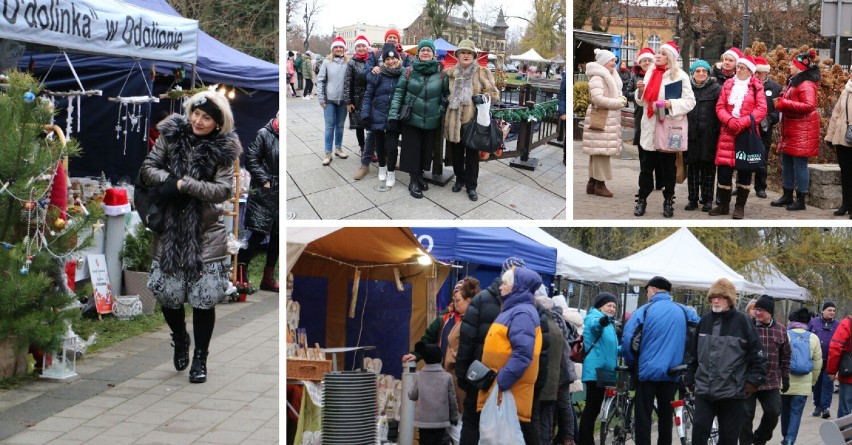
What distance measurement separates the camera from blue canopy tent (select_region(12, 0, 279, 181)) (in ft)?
41.9

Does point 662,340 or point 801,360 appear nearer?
point 662,340

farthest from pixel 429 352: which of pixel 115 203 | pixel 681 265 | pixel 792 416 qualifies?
pixel 681 265

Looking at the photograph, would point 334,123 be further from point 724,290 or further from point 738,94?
point 724,290

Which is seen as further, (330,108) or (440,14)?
(330,108)

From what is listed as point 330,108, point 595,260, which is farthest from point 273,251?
point 595,260

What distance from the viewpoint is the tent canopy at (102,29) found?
23.7ft

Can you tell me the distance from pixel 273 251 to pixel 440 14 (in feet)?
12.0

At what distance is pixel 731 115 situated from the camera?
8.70m

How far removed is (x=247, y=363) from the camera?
7.53 m

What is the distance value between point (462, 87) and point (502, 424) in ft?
11.9

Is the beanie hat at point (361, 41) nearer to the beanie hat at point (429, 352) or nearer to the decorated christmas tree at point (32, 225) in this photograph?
the decorated christmas tree at point (32, 225)

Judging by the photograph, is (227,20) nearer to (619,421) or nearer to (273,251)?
(273,251)

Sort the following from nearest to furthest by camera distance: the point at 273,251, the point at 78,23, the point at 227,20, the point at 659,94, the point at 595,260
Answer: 1. the point at 78,23
2. the point at 659,94
3. the point at 273,251
4. the point at 595,260
5. the point at 227,20

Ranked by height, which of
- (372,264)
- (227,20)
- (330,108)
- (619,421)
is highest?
(227,20)
